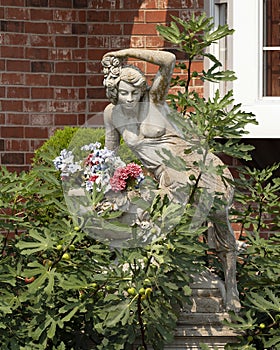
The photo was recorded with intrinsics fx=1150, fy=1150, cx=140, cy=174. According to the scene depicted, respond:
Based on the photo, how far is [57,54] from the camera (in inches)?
345

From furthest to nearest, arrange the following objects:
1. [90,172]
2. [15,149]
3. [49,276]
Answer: [15,149]
[90,172]
[49,276]

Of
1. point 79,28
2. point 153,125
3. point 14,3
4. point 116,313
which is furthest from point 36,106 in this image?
point 116,313

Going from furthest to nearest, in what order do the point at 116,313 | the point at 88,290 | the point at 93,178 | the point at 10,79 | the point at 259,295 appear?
the point at 10,79, the point at 259,295, the point at 93,178, the point at 88,290, the point at 116,313

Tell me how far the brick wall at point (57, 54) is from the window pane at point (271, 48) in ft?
2.33

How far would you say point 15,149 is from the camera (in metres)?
8.67

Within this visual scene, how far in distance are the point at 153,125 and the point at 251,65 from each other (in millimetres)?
2572

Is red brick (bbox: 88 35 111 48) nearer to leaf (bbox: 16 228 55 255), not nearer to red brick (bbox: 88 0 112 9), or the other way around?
red brick (bbox: 88 0 112 9)

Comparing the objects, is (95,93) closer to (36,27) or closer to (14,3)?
(36,27)

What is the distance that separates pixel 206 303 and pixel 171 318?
1.09ft

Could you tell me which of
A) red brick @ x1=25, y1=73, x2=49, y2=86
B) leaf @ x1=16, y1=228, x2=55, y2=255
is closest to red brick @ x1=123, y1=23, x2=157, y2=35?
red brick @ x1=25, y1=73, x2=49, y2=86

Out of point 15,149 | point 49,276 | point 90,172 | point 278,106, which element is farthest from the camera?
point 15,149

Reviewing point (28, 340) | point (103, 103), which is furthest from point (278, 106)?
point (28, 340)

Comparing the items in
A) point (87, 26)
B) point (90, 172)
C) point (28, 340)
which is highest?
point (87, 26)

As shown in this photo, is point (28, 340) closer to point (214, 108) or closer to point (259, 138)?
point (214, 108)
